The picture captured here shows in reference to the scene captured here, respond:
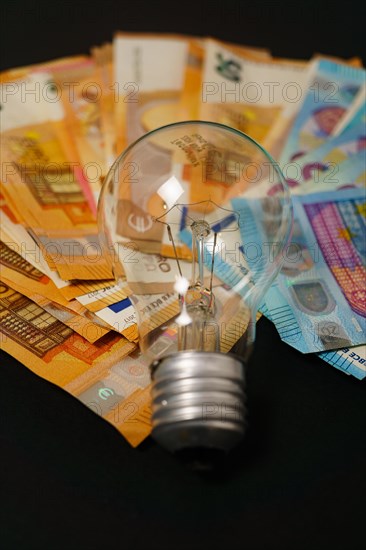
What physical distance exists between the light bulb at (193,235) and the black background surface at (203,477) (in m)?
0.08

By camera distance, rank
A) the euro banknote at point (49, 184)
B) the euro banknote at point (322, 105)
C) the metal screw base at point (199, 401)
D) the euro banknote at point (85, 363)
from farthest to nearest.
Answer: the euro banknote at point (322, 105) → the euro banknote at point (49, 184) → the euro banknote at point (85, 363) → the metal screw base at point (199, 401)

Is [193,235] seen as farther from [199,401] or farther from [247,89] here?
[247,89]

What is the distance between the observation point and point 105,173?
112cm

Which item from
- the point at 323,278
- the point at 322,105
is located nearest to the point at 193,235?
the point at 323,278

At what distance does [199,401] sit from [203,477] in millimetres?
116

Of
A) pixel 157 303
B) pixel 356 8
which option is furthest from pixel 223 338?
pixel 356 8

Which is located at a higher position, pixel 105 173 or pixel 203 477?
pixel 105 173

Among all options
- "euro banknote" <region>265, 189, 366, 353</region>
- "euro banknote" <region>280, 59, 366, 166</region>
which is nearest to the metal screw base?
"euro banknote" <region>265, 189, 366, 353</region>

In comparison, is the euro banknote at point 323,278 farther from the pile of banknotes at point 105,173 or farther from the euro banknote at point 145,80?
the euro banknote at point 145,80

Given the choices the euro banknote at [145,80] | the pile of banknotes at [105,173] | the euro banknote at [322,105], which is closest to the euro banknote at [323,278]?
the pile of banknotes at [105,173]

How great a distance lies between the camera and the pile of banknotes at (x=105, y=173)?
87 cm

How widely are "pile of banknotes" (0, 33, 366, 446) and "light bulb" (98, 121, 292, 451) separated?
0.08 ft

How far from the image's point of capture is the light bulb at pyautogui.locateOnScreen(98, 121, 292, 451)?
33.3 inches

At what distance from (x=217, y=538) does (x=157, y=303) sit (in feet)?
0.85
